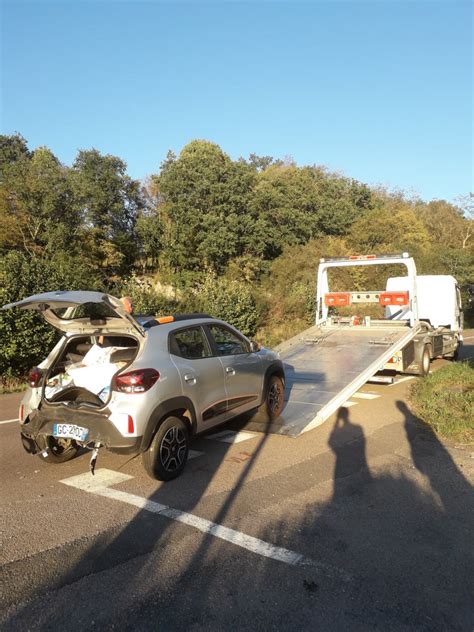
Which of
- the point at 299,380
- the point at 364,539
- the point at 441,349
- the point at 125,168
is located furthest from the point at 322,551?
the point at 125,168

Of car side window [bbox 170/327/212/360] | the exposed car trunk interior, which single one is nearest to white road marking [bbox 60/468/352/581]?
the exposed car trunk interior

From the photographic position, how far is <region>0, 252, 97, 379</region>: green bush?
11.5 metres

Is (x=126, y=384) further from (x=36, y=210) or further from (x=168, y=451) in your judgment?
(x=36, y=210)

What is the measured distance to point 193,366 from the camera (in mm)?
5781

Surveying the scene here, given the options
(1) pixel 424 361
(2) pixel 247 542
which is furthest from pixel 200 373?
(1) pixel 424 361

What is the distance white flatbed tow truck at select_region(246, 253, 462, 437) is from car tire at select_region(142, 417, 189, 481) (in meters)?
1.84

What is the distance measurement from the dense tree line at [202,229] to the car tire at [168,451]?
32.2 feet

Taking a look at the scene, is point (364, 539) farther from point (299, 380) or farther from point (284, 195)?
point (284, 195)

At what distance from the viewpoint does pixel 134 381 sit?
5047 mm

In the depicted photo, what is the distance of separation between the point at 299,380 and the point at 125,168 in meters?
30.3

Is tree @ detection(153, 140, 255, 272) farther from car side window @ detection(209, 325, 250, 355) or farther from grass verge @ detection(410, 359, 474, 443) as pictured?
car side window @ detection(209, 325, 250, 355)

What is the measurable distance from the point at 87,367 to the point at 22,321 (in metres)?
6.58

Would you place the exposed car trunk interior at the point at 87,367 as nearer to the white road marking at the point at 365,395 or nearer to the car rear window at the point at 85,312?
the car rear window at the point at 85,312

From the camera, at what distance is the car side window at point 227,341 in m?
6.59
